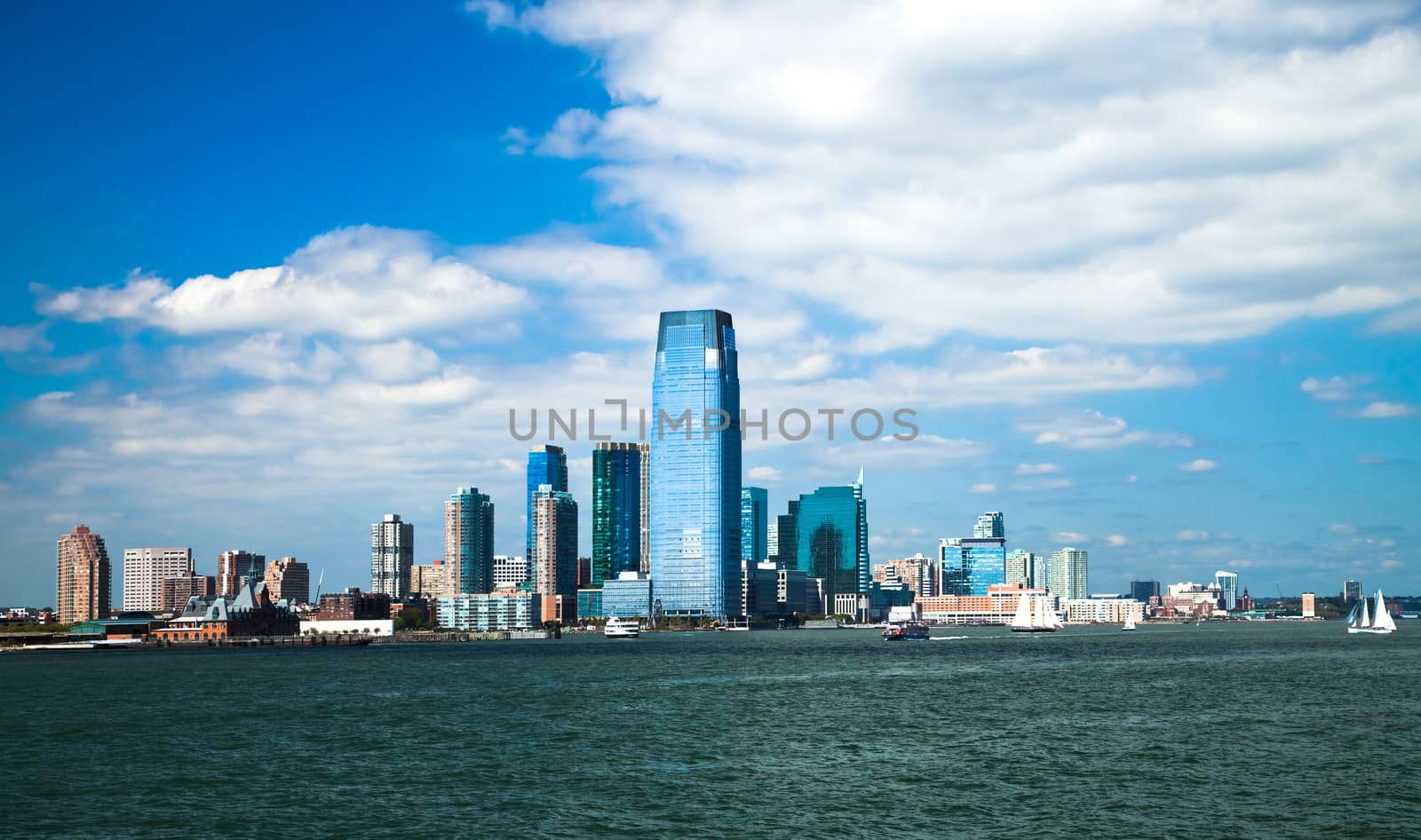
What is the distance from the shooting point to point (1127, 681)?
130 metres

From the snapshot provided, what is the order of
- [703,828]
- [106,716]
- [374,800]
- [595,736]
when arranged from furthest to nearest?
1. [106,716]
2. [595,736]
3. [374,800]
4. [703,828]

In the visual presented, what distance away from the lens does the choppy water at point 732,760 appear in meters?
53.7

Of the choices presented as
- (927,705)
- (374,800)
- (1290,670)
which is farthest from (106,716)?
(1290,670)

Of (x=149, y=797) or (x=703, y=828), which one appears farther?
(x=149, y=797)

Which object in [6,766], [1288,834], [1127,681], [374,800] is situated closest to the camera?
[1288,834]

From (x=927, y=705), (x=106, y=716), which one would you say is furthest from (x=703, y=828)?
(x=106, y=716)

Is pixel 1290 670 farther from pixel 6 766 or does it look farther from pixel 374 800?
pixel 6 766

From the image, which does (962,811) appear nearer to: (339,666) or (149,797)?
(149,797)

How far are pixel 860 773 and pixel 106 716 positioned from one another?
69.8m

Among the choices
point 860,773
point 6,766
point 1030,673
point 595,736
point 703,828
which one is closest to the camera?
point 703,828

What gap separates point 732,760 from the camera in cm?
7162

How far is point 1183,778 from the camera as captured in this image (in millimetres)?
61875

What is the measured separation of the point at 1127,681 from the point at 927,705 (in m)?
36.6

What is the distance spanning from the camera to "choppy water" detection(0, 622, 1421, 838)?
5366 centimetres
